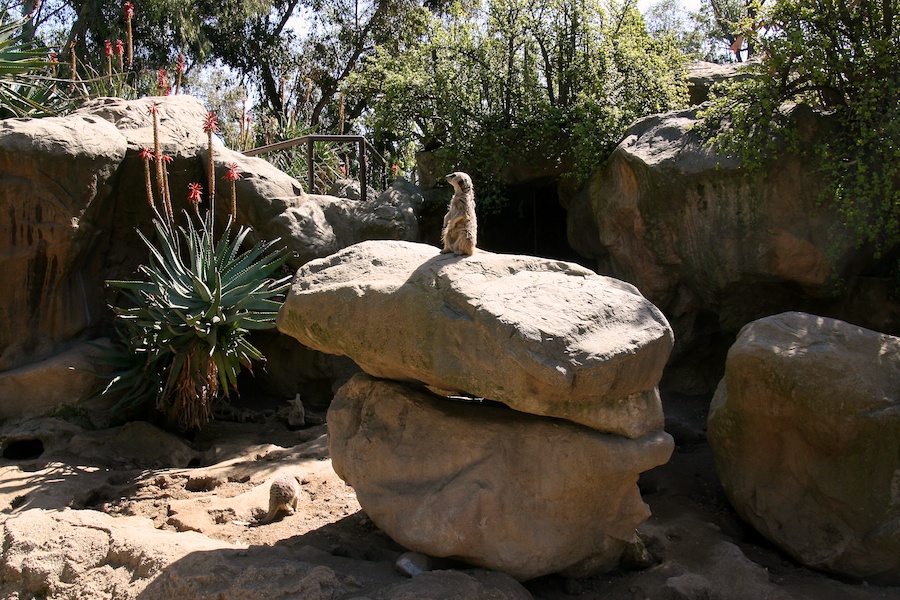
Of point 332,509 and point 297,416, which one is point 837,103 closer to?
point 332,509

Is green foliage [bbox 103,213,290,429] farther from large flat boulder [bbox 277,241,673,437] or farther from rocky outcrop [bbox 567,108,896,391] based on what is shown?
rocky outcrop [bbox 567,108,896,391]

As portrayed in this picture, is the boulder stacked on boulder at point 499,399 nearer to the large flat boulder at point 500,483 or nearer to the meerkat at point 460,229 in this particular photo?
the large flat boulder at point 500,483

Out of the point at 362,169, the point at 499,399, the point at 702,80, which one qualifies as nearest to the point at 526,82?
the point at 702,80

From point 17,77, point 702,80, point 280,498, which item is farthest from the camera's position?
point 702,80

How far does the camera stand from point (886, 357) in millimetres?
5324

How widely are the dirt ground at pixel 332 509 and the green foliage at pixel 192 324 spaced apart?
577mm

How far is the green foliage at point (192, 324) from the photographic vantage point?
688cm

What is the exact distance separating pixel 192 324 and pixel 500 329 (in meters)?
3.34

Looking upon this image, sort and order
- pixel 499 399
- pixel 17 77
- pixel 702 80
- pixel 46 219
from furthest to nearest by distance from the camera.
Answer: pixel 702 80 → pixel 17 77 → pixel 46 219 → pixel 499 399

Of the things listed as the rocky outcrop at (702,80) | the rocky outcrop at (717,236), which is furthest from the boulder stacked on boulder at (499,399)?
the rocky outcrop at (702,80)

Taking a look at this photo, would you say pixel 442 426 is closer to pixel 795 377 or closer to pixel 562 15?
pixel 795 377

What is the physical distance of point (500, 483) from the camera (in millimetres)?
4680

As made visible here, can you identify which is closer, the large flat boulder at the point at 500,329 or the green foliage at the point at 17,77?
the large flat boulder at the point at 500,329

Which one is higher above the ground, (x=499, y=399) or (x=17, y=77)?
(x=17, y=77)
